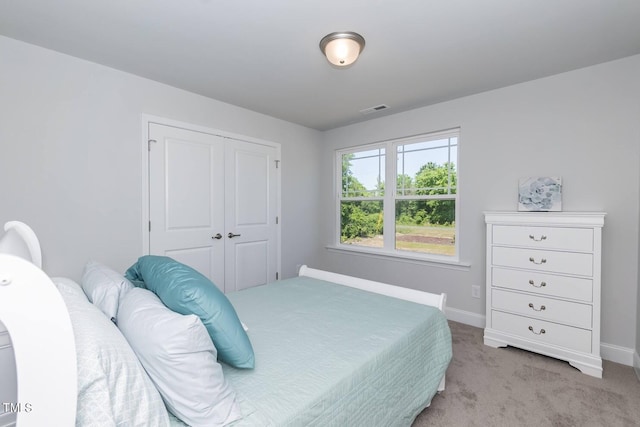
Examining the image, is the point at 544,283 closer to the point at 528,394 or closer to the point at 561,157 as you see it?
the point at 528,394

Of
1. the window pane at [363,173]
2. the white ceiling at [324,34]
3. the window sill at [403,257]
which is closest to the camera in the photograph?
the white ceiling at [324,34]

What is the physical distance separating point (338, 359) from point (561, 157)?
2.67 metres

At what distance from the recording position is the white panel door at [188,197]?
2775 millimetres

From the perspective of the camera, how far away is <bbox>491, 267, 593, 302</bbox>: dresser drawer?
2.23 meters

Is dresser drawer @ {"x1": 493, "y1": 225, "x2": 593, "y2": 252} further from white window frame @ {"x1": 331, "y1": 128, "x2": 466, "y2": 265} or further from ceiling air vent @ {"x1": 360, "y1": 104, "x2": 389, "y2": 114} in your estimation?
ceiling air vent @ {"x1": 360, "y1": 104, "x2": 389, "y2": 114}

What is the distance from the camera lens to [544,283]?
94.0 inches

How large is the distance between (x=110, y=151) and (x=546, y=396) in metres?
3.77

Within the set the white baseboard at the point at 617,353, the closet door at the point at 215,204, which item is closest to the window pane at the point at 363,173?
the closet door at the point at 215,204

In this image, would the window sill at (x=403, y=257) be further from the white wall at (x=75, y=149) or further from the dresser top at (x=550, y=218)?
the white wall at (x=75, y=149)

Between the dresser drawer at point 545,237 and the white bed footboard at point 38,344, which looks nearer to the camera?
the white bed footboard at point 38,344

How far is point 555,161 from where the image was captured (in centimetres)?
261

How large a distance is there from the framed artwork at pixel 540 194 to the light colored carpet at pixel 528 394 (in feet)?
4.17

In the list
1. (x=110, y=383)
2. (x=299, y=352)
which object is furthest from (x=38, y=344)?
(x=299, y=352)

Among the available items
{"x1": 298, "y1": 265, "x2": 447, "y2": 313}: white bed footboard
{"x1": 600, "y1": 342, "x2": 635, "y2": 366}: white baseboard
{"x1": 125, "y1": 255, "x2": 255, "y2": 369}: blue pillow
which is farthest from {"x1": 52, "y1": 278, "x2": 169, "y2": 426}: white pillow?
{"x1": 600, "y1": 342, "x2": 635, "y2": 366}: white baseboard
